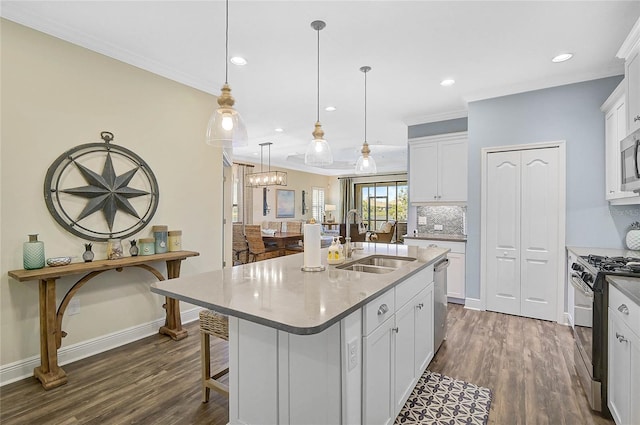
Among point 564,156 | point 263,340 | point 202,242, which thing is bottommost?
point 263,340

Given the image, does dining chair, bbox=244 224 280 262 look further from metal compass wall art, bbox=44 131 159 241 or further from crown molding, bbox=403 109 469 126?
crown molding, bbox=403 109 469 126

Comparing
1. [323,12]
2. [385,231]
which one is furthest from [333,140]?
[323,12]

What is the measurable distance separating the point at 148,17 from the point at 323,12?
4.43 ft

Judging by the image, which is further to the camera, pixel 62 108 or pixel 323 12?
pixel 62 108

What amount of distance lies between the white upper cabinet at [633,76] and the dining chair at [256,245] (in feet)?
18.1

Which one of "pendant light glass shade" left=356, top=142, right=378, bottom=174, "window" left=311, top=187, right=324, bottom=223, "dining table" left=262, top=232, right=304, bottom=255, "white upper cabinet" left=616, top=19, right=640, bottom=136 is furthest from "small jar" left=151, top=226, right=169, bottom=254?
"window" left=311, top=187, right=324, bottom=223

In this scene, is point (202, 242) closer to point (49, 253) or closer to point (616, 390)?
point (49, 253)

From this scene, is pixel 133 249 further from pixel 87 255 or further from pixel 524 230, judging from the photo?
pixel 524 230

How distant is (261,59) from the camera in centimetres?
311

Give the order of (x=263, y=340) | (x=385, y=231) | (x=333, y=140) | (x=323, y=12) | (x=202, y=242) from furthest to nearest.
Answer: (x=385, y=231), (x=333, y=140), (x=202, y=242), (x=323, y=12), (x=263, y=340)

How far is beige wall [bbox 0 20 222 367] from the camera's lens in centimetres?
234

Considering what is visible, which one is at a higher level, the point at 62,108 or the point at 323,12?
the point at 323,12

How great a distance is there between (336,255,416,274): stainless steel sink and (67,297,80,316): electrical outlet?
2.30 metres

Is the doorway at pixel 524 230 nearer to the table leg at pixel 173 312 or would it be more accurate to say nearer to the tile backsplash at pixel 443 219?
the tile backsplash at pixel 443 219
